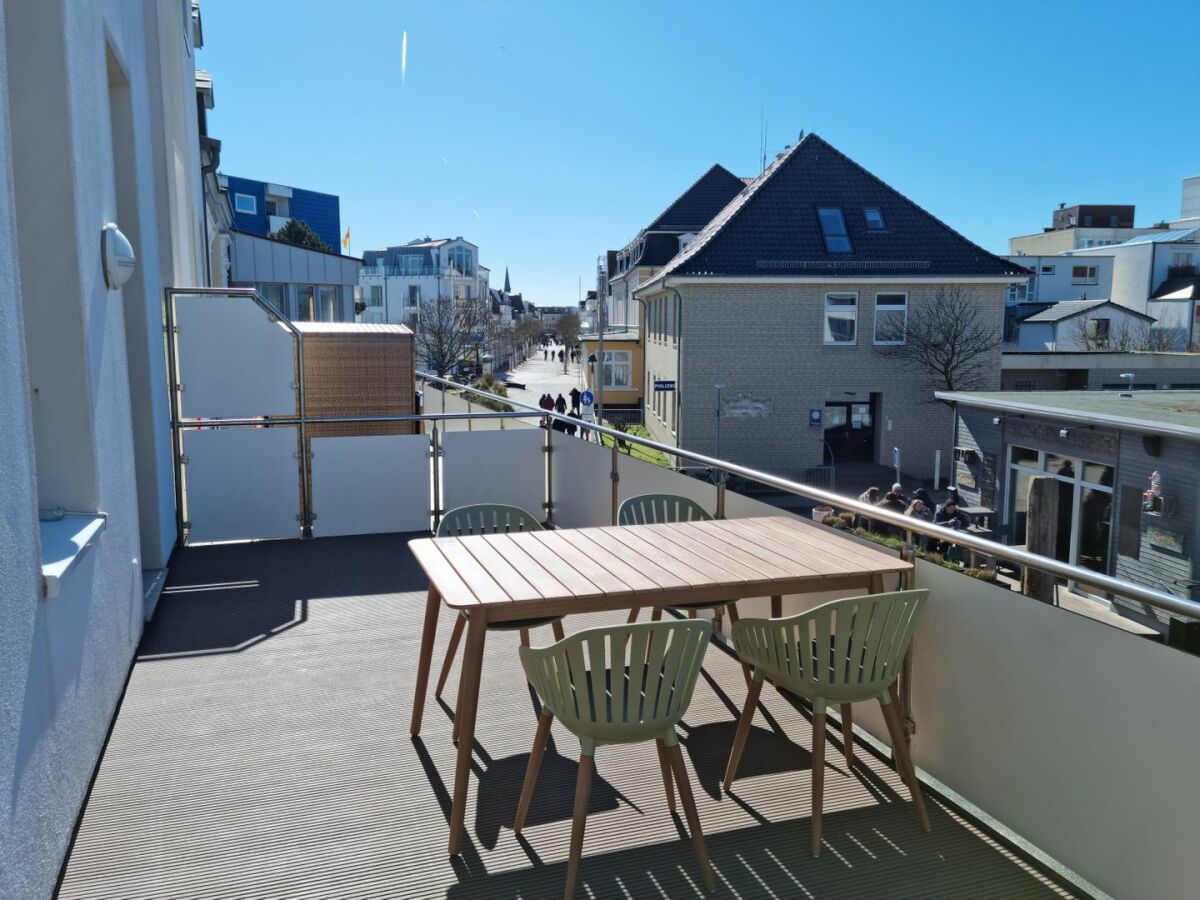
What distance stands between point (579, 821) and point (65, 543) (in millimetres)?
2087

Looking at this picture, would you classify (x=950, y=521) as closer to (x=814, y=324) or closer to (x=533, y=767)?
(x=533, y=767)

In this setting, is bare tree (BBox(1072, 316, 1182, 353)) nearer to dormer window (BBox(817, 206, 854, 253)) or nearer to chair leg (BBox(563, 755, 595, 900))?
dormer window (BBox(817, 206, 854, 253))

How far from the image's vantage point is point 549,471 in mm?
8477

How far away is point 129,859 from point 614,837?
157 cm

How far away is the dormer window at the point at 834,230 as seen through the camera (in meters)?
30.5

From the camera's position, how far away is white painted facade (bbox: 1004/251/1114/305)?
59594mm

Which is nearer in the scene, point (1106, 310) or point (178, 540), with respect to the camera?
point (178, 540)

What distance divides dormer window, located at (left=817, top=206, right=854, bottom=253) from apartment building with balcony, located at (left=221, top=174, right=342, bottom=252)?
27984 mm

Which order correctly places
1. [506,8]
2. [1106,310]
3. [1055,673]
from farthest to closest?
[1106,310]
[506,8]
[1055,673]

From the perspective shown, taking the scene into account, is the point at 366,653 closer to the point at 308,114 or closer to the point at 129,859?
the point at 129,859

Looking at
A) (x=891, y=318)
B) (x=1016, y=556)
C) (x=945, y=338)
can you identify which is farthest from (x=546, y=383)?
(x=1016, y=556)

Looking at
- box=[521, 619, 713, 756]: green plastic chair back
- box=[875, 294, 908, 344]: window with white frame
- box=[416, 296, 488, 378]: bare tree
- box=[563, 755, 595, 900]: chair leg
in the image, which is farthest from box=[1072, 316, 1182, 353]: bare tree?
box=[563, 755, 595, 900]: chair leg

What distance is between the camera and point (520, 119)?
28.2 m

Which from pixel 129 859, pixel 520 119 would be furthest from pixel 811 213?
pixel 129 859
